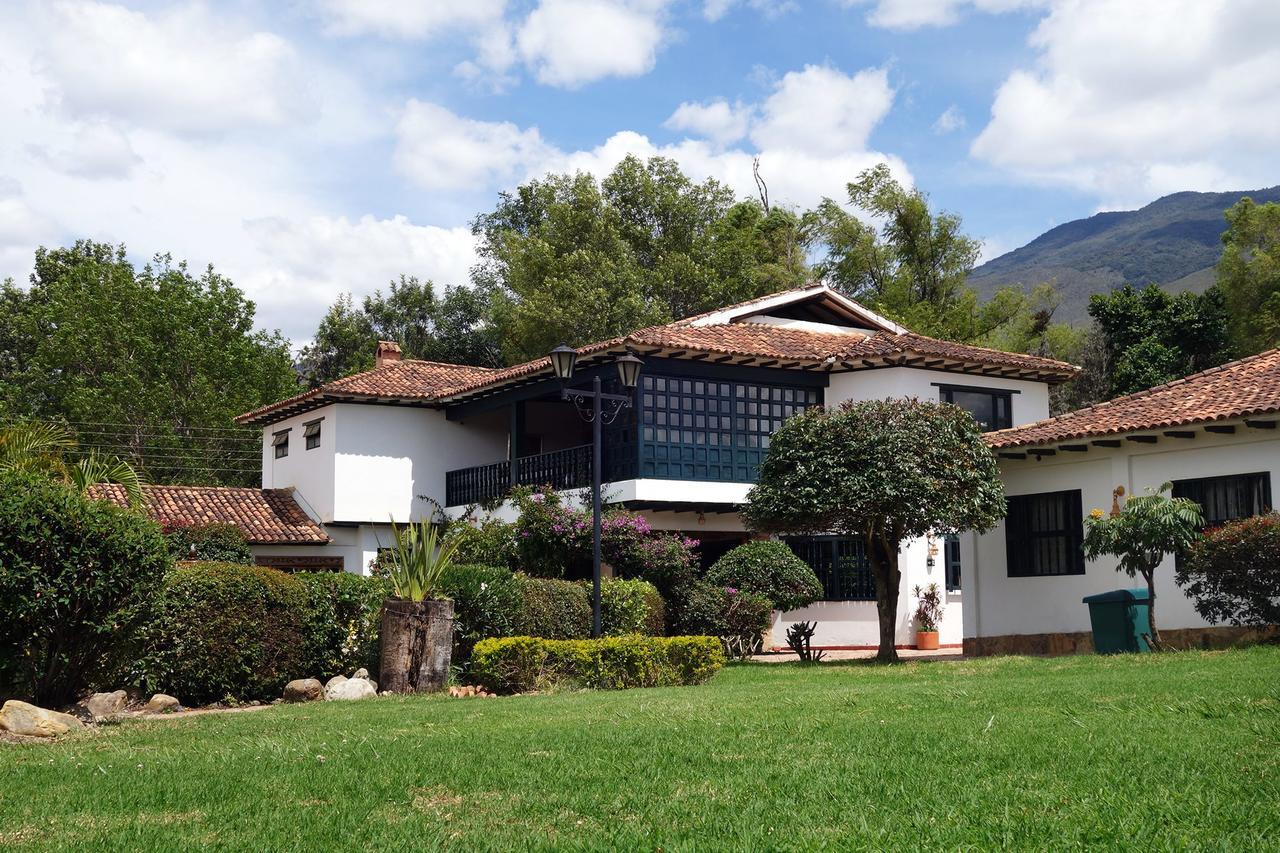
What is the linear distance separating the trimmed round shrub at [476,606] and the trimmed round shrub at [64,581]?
190 inches

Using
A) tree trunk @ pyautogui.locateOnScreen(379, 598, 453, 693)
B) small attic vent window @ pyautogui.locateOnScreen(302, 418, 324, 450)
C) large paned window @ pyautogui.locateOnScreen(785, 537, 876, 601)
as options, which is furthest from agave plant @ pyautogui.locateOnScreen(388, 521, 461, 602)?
small attic vent window @ pyautogui.locateOnScreen(302, 418, 324, 450)

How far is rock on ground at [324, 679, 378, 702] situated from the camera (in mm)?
14711

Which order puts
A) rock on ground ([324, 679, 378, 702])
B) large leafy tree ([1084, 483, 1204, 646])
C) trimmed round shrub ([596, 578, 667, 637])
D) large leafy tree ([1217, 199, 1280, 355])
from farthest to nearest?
large leafy tree ([1217, 199, 1280, 355]) < trimmed round shrub ([596, 578, 667, 637]) < large leafy tree ([1084, 483, 1204, 646]) < rock on ground ([324, 679, 378, 702])

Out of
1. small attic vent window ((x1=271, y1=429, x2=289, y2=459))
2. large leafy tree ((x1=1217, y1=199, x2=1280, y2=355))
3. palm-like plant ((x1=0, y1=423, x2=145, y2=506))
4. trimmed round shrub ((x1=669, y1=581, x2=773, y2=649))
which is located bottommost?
trimmed round shrub ((x1=669, y1=581, x2=773, y2=649))

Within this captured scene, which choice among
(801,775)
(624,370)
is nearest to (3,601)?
(801,775)

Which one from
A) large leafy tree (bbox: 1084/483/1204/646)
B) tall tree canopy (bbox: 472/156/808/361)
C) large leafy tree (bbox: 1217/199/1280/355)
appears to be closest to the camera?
large leafy tree (bbox: 1084/483/1204/646)

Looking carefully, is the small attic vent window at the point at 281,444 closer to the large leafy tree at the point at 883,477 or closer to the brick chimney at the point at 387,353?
the brick chimney at the point at 387,353

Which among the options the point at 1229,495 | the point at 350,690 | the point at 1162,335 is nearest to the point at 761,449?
the point at 1229,495

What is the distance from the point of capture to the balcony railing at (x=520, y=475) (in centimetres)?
2622

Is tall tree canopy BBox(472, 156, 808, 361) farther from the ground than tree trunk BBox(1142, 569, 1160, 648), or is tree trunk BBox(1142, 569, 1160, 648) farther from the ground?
tall tree canopy BBox(472, 156, 808, 361)

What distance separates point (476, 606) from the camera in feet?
55.3

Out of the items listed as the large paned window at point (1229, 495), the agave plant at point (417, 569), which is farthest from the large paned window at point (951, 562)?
the agave plant at point (417, 569)

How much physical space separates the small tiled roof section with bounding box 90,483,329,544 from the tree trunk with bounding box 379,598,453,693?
14556 mm

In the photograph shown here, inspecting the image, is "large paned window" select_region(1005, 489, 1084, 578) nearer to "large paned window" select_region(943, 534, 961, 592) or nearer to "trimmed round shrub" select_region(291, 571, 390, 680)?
"large paned window" select_region(943, 534, 961, 592)
